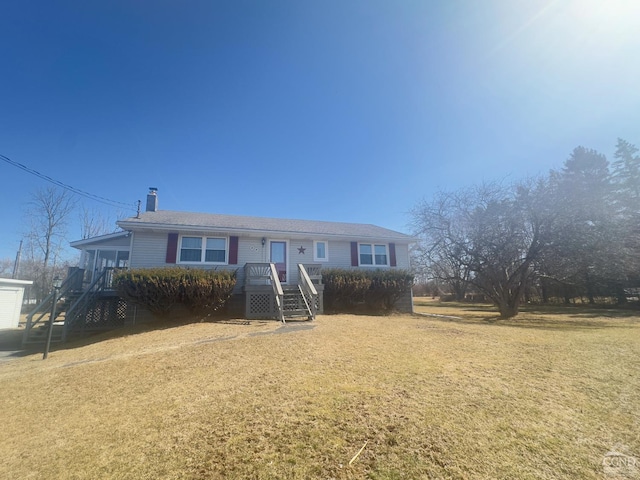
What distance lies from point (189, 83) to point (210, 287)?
832cm

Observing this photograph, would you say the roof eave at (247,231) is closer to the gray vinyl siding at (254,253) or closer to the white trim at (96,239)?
the gray vinyl siding at (254,253)

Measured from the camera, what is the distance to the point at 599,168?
2834 cm

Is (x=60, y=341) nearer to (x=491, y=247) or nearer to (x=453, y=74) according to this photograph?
(x=453, y=74)

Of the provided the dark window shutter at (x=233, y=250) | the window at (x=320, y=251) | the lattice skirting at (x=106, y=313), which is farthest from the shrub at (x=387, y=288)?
the lattice skirting at (x=106, y=313)

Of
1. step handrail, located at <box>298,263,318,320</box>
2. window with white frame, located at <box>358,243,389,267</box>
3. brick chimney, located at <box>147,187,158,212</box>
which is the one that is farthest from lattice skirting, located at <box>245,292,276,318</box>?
brick chimney, located at <box>147,187,158,212</box>

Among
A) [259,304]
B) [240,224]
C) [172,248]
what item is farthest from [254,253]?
[172,248]

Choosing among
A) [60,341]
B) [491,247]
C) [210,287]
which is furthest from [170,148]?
[491,247]

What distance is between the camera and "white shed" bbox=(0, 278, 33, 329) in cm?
1467

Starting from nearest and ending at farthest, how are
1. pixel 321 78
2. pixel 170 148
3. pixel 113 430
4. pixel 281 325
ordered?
pixel 113 430 → pixel 281 325 → pixel 321 78 → pixel 170 148

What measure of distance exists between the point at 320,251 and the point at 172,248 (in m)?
7.28

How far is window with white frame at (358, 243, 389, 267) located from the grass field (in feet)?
29.5

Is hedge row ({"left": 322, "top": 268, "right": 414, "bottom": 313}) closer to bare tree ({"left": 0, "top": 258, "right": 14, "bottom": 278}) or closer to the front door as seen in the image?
the front door

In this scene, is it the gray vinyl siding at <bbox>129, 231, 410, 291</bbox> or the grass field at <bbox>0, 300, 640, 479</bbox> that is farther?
the gray vinyl siding at <bbox>129, 231, 410, 291</bbox>

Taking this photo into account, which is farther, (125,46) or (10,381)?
(125,46)
